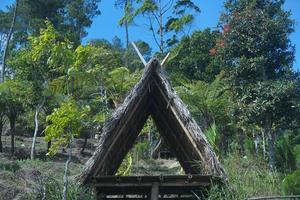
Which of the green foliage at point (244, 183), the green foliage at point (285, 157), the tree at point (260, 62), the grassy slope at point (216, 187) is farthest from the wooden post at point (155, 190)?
the green foliage at point (285, 157)

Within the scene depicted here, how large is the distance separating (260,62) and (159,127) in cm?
389

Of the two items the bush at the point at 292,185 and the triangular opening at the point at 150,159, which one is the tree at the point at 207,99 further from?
the bush at the point at 292,185

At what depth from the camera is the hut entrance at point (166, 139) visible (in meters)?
8.14

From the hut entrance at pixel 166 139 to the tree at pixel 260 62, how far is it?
3361 millimetres

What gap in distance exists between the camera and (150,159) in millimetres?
19891

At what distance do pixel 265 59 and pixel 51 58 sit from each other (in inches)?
268

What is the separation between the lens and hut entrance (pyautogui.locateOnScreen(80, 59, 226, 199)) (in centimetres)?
814

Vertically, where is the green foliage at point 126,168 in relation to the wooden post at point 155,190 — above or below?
above

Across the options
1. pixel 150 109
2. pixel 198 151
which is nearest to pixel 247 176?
pixel 198 151

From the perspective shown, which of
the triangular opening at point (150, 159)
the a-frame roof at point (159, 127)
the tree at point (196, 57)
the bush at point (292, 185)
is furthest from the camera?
the tree at point (196, 57)

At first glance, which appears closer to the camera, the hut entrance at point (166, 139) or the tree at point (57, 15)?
the hut entrance at point (166, 139)

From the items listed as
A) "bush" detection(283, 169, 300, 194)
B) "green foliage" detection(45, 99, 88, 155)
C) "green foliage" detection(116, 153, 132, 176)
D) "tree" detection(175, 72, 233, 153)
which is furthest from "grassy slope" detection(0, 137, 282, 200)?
"tree" detection(175, 72, 233, 153)

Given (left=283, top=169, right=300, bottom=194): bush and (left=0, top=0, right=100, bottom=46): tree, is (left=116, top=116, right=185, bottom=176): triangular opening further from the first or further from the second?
(left=0, top=0, right=100, bottom=46): tree

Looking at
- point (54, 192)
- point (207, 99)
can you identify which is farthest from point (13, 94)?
point (54, 192)
